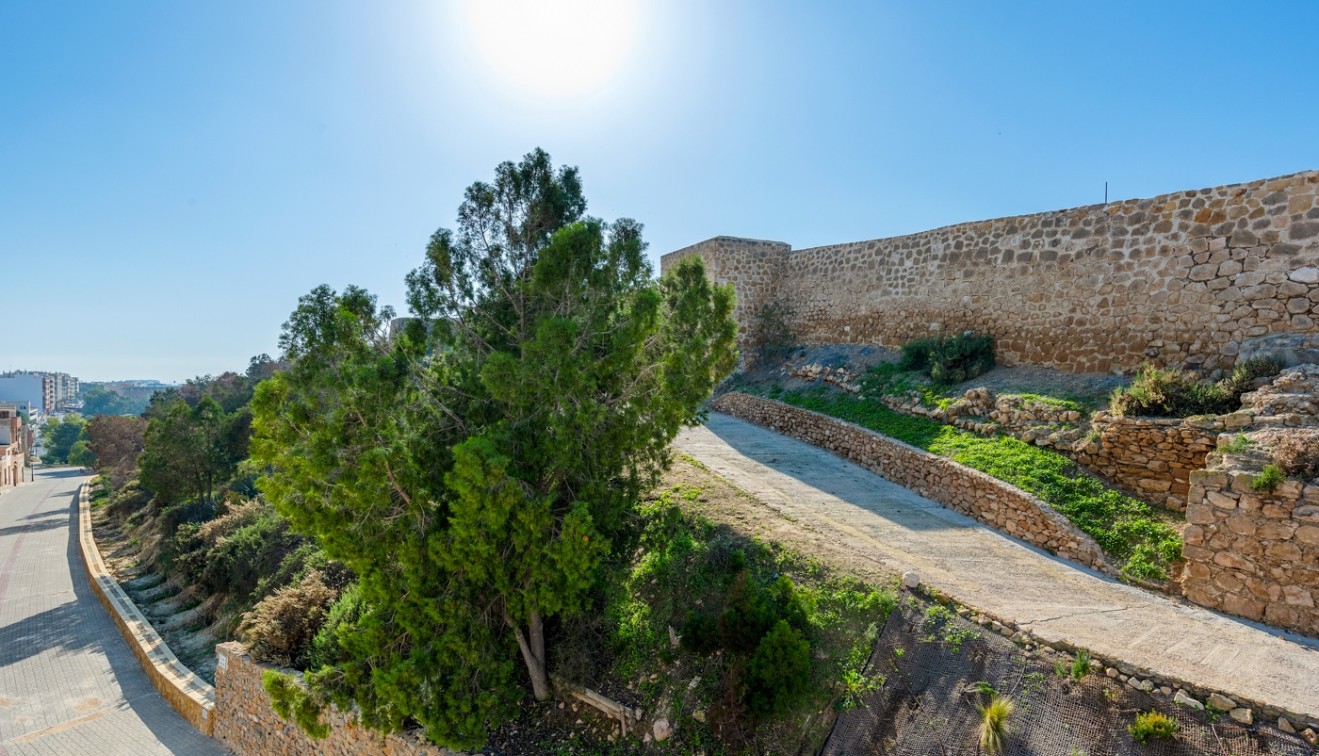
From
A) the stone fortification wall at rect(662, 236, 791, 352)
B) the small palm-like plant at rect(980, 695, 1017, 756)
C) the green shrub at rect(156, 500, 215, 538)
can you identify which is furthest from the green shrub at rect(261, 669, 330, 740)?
the green shrub at rect(156, 500, 215, 538)

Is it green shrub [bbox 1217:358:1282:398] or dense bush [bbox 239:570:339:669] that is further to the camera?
dense bush [bbox 239:570:339:669]

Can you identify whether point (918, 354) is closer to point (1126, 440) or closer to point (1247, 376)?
point (1126, 440)

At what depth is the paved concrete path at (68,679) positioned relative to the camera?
10055mm

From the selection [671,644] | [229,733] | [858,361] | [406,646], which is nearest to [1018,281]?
[858,361]

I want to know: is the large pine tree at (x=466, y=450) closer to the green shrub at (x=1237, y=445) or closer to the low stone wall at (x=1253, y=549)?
the low stone wall at (x=1253, y=549)

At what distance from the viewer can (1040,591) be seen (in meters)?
5.98

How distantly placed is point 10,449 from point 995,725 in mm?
56769

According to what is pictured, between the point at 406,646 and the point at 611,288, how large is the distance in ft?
12.4

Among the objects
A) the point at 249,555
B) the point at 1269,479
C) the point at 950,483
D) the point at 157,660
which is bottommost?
the point at 157,660

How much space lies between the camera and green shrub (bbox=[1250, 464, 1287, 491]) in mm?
5621

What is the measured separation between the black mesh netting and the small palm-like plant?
0.04 meters

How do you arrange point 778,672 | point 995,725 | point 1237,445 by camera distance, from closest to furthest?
point 995,725
point 778,672
point 1237,445

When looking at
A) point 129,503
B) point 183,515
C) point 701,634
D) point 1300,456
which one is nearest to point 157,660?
point 183,515

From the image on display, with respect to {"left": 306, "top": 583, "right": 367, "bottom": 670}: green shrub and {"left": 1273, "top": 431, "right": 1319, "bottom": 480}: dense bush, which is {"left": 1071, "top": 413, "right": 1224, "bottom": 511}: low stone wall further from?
{"left": 306, "top": 583, "right": 367, "bottom": 670}: green shrub
